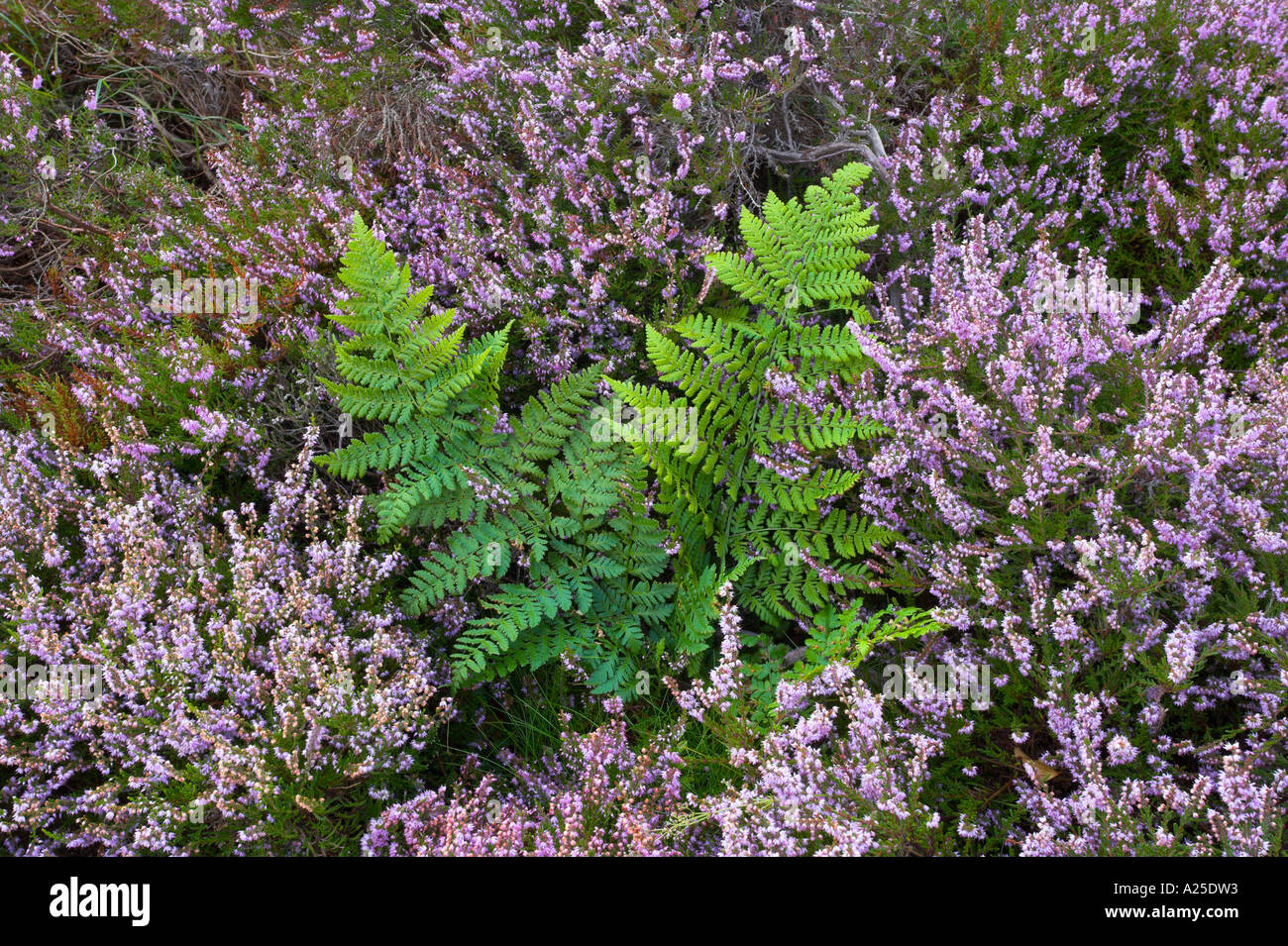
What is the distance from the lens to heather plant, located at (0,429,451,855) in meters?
2.26

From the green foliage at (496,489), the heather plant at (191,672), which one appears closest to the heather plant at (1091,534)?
the green foliage at (496,489)

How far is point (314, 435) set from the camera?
286 centimetres

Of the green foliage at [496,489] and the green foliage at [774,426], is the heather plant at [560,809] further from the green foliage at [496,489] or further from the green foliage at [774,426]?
the green foliage at [774,426]

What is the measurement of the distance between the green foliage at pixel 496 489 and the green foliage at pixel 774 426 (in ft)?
0.63

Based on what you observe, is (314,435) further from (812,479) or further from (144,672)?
(812,479)

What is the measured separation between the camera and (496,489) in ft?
8.97

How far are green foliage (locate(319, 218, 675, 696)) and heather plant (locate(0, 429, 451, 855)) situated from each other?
0.77ft

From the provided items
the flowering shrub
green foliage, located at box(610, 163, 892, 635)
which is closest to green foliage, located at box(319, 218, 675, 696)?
the flowering shrub

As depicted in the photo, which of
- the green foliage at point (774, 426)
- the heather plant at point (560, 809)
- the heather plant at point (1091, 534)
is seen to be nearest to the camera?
the heather plant at point (1091, 534)

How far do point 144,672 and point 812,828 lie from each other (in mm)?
1911

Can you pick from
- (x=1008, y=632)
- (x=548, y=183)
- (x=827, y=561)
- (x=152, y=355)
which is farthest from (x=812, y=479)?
(x=152, y=355)

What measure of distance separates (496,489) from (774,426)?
942 millimetres

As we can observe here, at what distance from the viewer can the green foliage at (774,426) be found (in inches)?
106

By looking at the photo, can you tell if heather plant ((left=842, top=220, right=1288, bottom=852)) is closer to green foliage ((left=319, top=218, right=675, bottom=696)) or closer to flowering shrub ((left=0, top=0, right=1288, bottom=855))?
flowering shrub ((left=0, top=0, right=1288, bottom=855))
